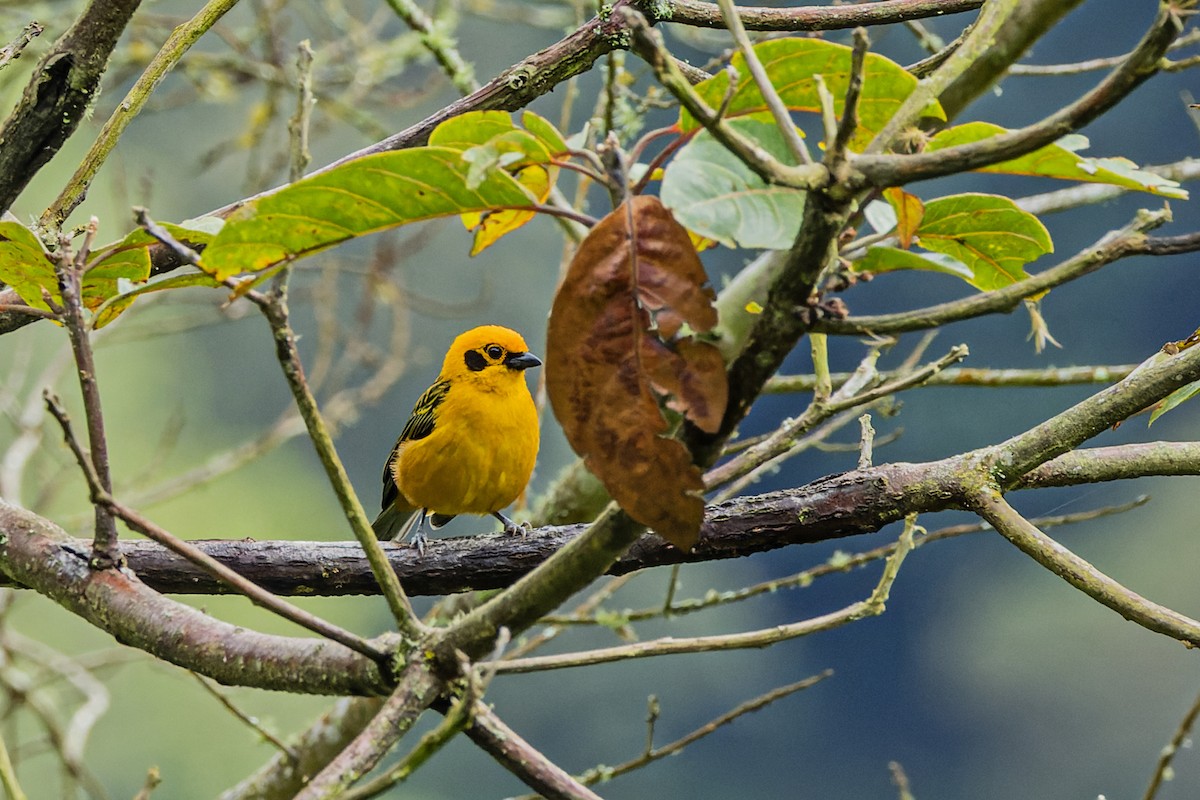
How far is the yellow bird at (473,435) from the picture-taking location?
3.46 meters

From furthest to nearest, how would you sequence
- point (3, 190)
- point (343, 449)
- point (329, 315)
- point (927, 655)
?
1. point (343, 449)
2. point (927, 655)
3. point (329, 315)
4. point (3, 190)

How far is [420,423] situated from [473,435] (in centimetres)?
27

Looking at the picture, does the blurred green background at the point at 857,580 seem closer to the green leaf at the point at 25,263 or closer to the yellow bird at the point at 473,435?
the yellow bird at the point at 473,435

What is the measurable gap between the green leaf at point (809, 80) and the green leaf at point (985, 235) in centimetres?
13

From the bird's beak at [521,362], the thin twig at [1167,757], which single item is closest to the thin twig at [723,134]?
the thin twig at [1167,757]

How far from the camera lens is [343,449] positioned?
8031 mm

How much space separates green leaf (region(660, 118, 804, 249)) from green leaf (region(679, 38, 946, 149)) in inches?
4.7

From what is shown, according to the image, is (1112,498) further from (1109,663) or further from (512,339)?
(512,339)

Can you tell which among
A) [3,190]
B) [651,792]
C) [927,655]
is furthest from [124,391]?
[3,190]

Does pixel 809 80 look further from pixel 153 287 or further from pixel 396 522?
pixel 396 522

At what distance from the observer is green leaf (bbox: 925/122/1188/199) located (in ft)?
3.29

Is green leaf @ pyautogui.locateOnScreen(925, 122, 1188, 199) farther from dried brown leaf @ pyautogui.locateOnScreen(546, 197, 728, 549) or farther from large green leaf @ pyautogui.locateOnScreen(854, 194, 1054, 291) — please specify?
dried brown leaf @ pyautogui.locateOnScreen(546, 197, 728, 549)

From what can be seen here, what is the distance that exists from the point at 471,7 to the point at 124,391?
4.74 meters

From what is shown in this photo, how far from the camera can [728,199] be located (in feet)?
3.05
